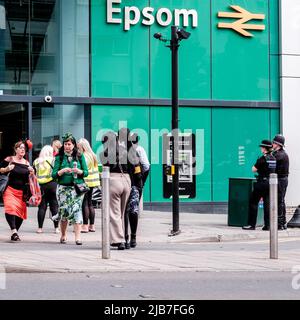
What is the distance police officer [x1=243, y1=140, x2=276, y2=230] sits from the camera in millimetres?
15688

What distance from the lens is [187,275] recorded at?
31.4 feet

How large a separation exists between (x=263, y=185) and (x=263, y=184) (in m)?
0.02

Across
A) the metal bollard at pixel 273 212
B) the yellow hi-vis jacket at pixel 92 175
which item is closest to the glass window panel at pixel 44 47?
the yellow hi-vis jacket at pixel 92 175

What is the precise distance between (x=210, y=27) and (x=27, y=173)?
11.7 meters

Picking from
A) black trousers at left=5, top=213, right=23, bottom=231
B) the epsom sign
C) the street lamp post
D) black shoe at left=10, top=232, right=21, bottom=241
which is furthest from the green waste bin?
the epsom sign

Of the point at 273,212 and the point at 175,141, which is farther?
the point at 175,141

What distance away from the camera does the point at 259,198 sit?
15891 millimetres

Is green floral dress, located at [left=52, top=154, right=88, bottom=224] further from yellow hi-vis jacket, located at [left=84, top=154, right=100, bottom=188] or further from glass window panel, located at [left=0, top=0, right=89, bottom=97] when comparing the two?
glass window panel, located at [left=0, top=0, right=89, bottom=97]

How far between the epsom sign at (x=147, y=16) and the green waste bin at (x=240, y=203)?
766cm

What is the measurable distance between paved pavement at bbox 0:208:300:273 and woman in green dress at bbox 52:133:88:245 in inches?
21.5

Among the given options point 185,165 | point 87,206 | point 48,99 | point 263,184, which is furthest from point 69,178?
point 185,165

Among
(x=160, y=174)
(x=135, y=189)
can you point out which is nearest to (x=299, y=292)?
(x=135, y=189)

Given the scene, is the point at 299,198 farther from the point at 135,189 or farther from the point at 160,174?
the point at 135,189

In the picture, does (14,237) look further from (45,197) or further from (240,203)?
(240,203)
